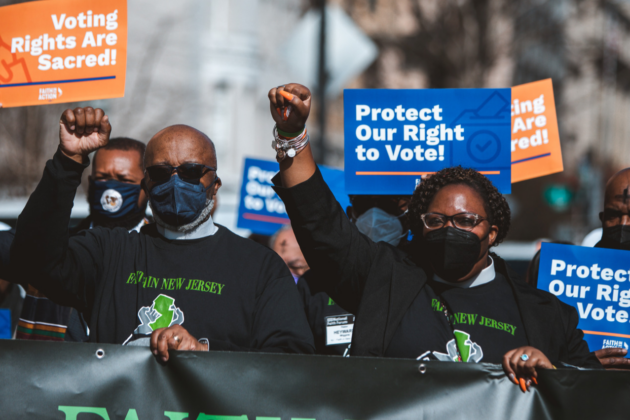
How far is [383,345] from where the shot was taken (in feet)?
8.50

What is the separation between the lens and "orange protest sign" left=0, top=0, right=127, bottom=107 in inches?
126

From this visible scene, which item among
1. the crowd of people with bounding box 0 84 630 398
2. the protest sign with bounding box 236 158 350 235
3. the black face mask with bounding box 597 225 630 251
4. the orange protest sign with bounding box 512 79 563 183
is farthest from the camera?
the protest sign with bounding box 236 158 350 235

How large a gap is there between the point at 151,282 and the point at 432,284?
3.54 ft

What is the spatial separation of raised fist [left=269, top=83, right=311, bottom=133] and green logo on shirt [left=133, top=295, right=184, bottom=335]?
2.58 ft

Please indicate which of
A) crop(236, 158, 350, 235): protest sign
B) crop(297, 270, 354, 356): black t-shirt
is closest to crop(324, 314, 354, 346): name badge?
crop(297, 270, 354, 356): black t-shirt

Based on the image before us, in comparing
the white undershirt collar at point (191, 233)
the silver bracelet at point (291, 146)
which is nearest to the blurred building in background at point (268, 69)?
the white undershirt collar at point (191, 233)

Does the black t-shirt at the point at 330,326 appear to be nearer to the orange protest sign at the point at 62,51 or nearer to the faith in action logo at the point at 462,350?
the faith in action logo at the point at 462,350

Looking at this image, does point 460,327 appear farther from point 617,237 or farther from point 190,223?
point 617,237

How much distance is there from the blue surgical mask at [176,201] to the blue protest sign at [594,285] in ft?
5.43

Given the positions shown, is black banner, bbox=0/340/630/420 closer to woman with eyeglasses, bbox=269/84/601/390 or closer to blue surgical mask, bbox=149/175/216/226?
woman with eyeglasses, bbox=269/84/601/390

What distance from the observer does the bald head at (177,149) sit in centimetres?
278

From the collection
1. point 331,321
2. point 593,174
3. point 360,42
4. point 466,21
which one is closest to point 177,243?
point 331,321

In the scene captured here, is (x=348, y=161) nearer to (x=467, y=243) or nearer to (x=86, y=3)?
(x=467, y=243)

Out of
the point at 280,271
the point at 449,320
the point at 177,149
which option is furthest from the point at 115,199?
the point at 449,320
